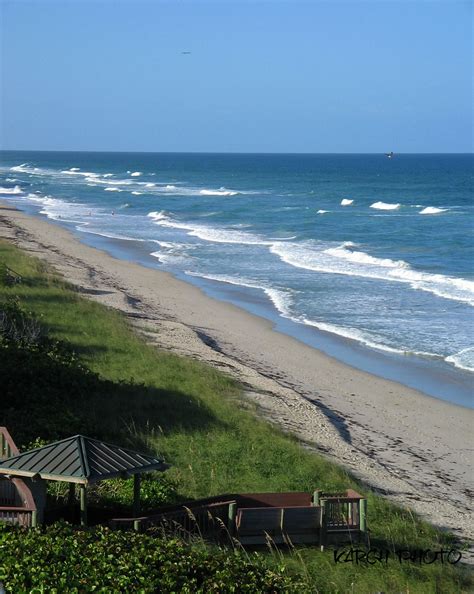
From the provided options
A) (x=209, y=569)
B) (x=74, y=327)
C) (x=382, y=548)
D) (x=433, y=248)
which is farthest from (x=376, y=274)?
(x=209, y=569)

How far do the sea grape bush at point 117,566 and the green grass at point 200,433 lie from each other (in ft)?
3.17

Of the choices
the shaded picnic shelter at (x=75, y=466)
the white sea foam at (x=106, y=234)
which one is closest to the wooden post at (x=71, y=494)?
the shaded picnic shelter at (x=75, y=466)

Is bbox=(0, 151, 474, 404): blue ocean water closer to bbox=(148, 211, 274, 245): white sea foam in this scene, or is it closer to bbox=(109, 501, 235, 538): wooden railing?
bbox=(148, 211, 274, 245): white sea foam

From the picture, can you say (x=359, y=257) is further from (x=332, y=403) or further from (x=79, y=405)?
(x=79, y=405)

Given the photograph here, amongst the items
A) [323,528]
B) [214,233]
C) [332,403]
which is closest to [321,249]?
[214,233]

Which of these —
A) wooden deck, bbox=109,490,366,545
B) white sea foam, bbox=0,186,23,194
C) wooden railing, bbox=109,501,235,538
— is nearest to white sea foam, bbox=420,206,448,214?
white sea foam, bbox=0,186,23,194

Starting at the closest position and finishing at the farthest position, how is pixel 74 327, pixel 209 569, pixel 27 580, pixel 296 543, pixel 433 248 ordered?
pixel 27 580, pixel 209 569, pixel 296 543, pixel 74 327, pixel 433 248

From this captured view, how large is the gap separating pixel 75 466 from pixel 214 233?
46088 mm

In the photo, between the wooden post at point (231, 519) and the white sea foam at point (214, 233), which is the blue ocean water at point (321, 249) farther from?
the wooden post at point (231, 519)

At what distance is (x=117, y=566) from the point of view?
28.5ft

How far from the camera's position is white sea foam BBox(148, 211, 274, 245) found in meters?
52.2

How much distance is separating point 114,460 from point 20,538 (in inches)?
74.2

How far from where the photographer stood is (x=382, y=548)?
12.0 m

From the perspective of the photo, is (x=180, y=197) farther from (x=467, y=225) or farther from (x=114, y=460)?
(x=114, y=460)
